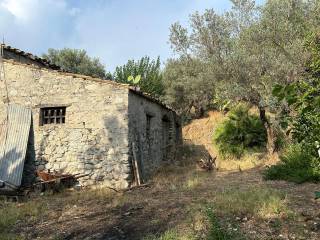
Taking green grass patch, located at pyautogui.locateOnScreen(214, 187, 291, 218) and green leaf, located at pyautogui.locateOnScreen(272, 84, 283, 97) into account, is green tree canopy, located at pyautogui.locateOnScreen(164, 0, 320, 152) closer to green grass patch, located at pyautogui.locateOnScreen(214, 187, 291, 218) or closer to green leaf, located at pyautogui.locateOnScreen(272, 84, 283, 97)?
green grass patch, located at pyautogui.locateOnScreen(214, 187, 291, 218)

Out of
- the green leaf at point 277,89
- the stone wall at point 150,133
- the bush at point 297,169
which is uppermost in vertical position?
the stone wall at point 150,133

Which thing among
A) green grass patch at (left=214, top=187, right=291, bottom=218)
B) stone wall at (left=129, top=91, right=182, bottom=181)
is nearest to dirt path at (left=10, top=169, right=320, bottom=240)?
green grass patch at (left=214, top=187, right=291, bottom=218)

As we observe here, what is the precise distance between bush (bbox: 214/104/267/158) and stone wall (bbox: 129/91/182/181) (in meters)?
2.28

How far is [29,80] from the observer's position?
13.4 meters

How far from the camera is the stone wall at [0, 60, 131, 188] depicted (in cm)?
1253

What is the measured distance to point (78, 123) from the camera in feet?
42.4

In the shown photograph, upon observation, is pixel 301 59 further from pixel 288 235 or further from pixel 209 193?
pixel 288 235

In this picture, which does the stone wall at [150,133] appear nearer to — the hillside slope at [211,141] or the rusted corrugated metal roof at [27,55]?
the hillside slope at [211,141]

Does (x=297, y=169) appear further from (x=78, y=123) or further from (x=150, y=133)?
(x=78, y=123)

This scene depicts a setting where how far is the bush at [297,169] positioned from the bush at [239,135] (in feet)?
16.0

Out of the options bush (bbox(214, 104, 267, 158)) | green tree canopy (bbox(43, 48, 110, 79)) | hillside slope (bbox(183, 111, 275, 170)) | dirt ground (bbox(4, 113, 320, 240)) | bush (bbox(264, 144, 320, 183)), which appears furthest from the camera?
green tree canopy (bbox(43, 48, 110, 79))

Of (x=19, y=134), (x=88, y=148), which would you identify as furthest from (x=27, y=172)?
(x=88, y=148)

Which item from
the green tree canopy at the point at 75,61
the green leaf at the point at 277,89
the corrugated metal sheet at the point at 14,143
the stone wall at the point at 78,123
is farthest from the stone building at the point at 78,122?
the green tree canopy at the point at 75,61

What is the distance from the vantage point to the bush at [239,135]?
58.4 ft
